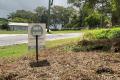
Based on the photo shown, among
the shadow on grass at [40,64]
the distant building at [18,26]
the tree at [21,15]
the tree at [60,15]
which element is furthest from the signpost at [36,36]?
the tree at [21,15]

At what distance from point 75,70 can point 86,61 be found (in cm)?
180

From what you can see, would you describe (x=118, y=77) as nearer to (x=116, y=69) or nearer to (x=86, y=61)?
(x=116, y=69)

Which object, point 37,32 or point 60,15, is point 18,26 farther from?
point 37,32

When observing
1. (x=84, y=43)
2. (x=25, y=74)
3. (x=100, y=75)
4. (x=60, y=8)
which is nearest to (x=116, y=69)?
(x=100, y=75)

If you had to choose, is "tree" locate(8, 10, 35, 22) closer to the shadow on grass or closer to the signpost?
the signpost

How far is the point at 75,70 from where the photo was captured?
9.88m

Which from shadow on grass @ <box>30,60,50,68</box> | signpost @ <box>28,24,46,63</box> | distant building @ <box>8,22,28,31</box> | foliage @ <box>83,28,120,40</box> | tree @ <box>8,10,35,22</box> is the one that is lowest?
distant building @ <box>8,22,28,31</box>

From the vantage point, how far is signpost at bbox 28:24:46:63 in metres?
11.6

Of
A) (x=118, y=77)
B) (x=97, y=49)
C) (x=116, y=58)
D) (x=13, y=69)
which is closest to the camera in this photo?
(x=118, y=77)

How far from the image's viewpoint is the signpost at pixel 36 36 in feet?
38.0

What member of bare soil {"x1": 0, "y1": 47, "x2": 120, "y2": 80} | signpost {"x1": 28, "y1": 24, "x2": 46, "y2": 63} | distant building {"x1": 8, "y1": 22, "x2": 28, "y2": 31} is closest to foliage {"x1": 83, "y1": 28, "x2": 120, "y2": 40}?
bare soil {"x1": 0, "y1": 47, "x2": 120, "y2": 80}

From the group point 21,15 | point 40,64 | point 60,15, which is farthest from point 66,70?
point 21,15

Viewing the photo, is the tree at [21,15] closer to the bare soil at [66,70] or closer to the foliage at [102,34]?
the foliage at [102,34]

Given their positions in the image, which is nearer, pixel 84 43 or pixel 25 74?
pixel 25 74
